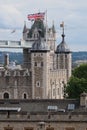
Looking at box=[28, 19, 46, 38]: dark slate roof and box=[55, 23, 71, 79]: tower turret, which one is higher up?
box=[28, 19, 46, 38]: dark slate roof

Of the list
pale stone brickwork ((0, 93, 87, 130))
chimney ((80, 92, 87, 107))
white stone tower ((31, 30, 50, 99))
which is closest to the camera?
pale stone brickwork ((0, 93, 87, 130))

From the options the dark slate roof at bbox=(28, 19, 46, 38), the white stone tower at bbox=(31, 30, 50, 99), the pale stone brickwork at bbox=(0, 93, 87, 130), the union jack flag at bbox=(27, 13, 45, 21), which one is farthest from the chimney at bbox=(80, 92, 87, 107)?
the dark slate roof at bbox=(28, 19, 46, 38)

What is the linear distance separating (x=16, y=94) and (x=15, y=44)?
21.5 metres

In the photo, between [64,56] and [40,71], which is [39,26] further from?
[40,71]

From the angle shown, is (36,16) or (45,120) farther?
(36,16)

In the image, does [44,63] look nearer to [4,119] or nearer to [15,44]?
[15,44]

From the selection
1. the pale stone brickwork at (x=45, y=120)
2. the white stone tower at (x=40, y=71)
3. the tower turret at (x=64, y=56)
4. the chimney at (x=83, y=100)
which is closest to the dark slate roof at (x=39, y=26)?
the tower turret at (x=64, y=56)

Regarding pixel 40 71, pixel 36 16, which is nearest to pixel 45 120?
pixel 40 71

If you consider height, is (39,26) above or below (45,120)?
above

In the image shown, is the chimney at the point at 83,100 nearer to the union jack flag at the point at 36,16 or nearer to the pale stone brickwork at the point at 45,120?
the pale stone brickwork at the point at 45,120

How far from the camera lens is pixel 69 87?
123188mm

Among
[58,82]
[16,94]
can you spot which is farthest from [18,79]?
[58,82]

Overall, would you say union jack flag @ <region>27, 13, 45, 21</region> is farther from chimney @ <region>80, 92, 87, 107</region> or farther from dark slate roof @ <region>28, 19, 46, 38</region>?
chimney @ <region>80, 92, 87, 107</region>

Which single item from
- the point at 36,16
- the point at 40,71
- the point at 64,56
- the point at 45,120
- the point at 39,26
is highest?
the point at 36,16
